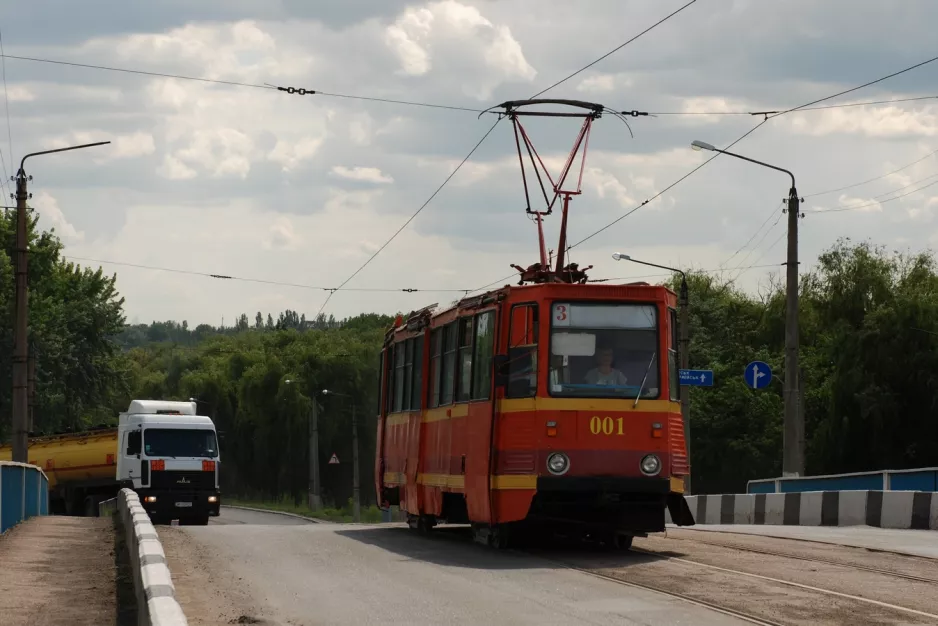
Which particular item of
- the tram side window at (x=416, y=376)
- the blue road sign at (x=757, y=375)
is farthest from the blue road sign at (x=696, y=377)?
the tram side window at (x=416, y=376)

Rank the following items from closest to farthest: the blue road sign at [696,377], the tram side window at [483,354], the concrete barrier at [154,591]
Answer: the concrete barrier at [154,591] < the tram side window at [483,354] < the blue road sign at [696,377]

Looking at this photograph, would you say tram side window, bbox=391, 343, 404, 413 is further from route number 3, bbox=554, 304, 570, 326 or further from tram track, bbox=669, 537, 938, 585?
route number 3, bbox=554, 304, 570, 326

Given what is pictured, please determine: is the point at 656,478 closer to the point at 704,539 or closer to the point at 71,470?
the point at 704,539

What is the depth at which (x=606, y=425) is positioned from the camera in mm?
16922

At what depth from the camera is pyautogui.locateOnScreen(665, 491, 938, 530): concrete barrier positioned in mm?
21984

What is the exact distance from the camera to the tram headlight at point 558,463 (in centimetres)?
1686

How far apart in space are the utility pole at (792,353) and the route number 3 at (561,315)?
1384 centimetres

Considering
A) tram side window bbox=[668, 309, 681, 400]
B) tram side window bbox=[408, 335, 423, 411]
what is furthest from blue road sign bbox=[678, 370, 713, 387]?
tram side window bbox=[668, 309, 681, 400]

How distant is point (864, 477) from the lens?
26234 millimetres

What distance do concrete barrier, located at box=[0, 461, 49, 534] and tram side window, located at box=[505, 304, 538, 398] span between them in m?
6.87

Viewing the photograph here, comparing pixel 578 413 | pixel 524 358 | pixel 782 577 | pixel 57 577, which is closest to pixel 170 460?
pixel 524 358

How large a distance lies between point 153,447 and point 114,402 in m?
33.5

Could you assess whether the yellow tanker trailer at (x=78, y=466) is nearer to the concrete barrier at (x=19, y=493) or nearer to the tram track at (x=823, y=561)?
the concrete barrier at (x=19, y=493)

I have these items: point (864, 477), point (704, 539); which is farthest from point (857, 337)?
point (704, 539)
